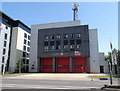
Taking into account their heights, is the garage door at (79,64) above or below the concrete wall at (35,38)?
below

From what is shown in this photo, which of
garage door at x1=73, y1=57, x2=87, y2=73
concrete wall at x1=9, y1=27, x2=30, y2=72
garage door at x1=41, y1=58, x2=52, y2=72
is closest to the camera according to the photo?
garage door at x1=73, y1=57, x2=87, y2=73

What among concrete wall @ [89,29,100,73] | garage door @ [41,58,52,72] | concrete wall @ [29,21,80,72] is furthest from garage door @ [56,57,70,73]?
concrete wall @ [89,29,100,73]

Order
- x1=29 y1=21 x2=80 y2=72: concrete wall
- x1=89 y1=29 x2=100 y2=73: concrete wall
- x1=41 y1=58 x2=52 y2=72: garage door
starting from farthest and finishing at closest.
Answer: x1=29 y1=21 x2=80 y2=72: concrete wall
x1=41 y1=58 x2=52 y2=72: garage door
x1=89 y1=29 x2=100 y2=73: concrete wall

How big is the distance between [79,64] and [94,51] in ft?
25.1

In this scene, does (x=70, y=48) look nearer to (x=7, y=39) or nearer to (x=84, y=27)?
(x=84, y=27)

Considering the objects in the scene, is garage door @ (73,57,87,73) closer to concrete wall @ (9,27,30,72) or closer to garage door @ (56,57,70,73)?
garage door @ (56,57,70,73)

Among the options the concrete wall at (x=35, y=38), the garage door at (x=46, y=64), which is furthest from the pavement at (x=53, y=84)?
the concrete wall at (x=35, y=38)

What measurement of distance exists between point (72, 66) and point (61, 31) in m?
14.9

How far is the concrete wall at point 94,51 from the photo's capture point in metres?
48.9

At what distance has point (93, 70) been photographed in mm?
48531

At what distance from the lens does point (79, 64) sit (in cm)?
5019

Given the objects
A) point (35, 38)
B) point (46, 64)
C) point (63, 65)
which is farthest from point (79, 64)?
point (35, 38)

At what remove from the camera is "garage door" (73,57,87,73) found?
49550 mm

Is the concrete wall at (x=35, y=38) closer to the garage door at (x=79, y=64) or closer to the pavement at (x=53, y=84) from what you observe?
the garage door at (x=79, y=64)
